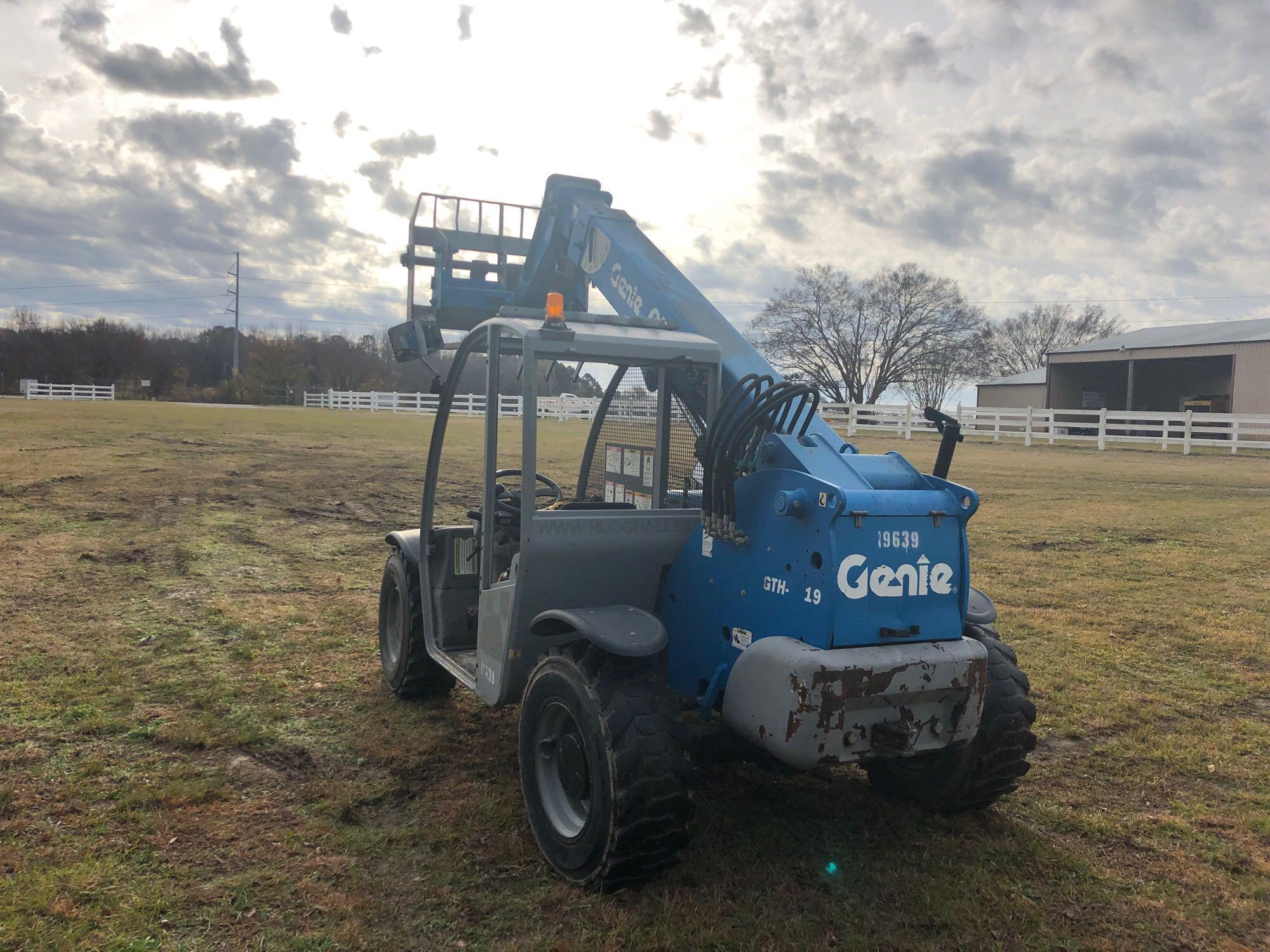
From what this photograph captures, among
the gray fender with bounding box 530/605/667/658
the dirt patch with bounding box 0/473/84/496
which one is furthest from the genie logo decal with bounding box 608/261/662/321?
the dirt patch with bounding box 0/473/84/496

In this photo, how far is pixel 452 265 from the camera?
19.2 ft

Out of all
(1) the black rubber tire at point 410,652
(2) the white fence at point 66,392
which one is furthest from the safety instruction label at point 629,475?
(2) the white fence at point 66,392

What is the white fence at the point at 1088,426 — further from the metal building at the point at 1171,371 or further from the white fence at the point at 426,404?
the white fence at the point at 426,404

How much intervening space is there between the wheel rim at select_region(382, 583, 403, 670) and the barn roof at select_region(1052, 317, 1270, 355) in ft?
127

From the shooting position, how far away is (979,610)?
392 cm

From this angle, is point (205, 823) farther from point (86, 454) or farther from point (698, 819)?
point (86, 454)

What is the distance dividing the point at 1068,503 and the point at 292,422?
26.1 metres

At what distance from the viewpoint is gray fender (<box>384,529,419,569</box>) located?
533 cm

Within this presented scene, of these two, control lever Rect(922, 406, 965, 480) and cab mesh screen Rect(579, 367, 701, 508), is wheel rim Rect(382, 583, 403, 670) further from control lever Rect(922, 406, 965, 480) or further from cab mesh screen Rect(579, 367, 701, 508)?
control lever Rect(922, 406, 965, 480)

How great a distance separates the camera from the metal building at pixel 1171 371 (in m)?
34.9

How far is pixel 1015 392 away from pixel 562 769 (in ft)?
166

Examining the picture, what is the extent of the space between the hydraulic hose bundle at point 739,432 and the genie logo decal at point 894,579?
489 mm

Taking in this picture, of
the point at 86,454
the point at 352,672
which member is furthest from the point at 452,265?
the point at 86,454

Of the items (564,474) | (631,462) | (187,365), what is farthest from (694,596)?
(187,365)
